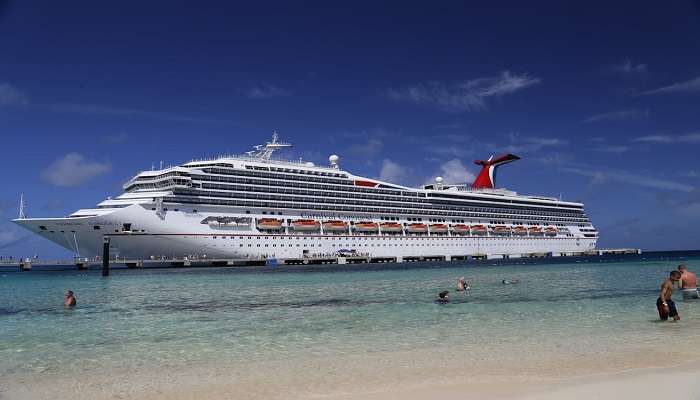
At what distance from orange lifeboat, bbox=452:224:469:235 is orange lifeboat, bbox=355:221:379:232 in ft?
50.6

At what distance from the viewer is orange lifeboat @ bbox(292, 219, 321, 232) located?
58.5m

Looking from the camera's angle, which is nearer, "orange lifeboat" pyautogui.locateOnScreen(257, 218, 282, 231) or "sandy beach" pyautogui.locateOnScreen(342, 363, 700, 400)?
"sandy beach" pyautogui.locateOnScreen(342, 363, 700, 400)

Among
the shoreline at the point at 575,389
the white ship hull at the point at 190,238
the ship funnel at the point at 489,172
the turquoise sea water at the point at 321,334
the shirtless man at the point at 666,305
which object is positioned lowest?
the turquoise sea water at the point at 321,334

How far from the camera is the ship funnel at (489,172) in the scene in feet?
306

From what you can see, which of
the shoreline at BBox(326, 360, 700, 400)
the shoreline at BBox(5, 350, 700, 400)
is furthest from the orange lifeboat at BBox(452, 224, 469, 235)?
the shoreline at BBox(326, 360, 700, 400)

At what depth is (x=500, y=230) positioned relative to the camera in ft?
268

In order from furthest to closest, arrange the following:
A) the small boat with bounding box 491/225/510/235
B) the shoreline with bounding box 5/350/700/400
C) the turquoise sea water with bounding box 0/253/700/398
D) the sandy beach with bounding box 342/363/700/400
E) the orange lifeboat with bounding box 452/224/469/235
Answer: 1. the small boat with bounding box 491/225/510/235
2. the orange lifeboat with bounding box 452/224/469/235
3. the turquoise sea water with bounding box 0/253/700/398
4. the shoreline with bounding box 5/350/700/400
5. the sandy beach with bounding box 342/363/700/400

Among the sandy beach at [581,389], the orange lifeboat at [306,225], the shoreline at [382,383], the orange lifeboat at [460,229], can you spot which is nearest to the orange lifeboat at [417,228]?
the orange lifeboat at [460,229]

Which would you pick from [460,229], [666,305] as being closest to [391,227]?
[460,229]

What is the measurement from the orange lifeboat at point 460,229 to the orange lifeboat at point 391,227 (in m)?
10.9

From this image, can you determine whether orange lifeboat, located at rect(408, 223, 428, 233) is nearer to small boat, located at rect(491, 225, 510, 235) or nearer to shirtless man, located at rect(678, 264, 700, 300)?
small boat, located at rect(491, 225, 510, 235)

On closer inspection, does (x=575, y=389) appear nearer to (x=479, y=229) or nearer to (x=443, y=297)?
(x=443, y=297)

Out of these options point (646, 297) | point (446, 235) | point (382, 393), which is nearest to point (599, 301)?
point (646, 297)

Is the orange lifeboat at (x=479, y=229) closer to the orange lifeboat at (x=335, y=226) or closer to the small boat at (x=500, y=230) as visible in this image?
the small boat at (x=500, y=230)
